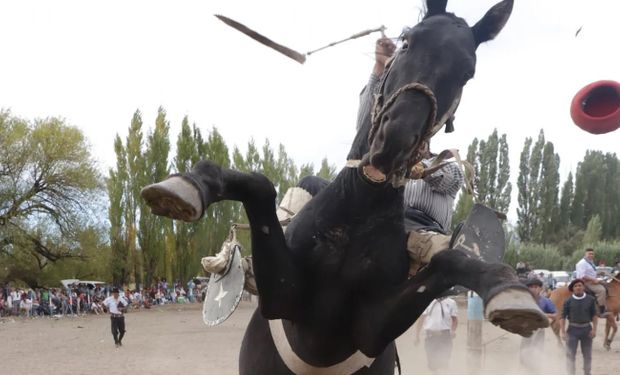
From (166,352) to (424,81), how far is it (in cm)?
1473

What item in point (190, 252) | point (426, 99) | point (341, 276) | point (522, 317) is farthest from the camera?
point (190, 252)

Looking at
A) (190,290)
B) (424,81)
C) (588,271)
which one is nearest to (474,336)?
(588,271)

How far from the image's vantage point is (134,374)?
12570mm

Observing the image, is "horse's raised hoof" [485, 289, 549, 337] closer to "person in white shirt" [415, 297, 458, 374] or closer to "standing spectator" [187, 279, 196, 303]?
"person in white shirt" [415, 297, 458, 374]

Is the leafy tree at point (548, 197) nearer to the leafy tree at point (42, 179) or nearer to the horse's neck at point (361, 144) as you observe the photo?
the leafy tree at point (42, 179)

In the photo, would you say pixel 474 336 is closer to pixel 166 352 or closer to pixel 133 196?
pixel 166 352

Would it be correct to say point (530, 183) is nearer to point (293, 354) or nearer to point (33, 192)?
point (33, 192)

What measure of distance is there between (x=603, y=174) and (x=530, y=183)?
776cm

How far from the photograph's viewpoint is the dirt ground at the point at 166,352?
12.8 metres

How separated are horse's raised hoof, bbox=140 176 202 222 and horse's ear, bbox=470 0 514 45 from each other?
59.9 inches

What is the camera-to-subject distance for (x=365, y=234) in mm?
3152

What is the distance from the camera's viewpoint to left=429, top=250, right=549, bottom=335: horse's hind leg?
2.33 metres

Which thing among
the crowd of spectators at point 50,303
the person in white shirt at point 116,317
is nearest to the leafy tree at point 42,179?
the crowd of spectators at point 50,303

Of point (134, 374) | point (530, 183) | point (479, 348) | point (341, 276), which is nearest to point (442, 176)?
point (341, 276)
